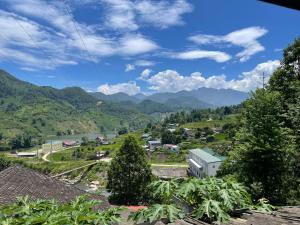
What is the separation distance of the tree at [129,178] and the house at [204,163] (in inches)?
901

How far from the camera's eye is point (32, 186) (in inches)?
658

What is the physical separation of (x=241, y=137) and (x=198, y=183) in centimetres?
896

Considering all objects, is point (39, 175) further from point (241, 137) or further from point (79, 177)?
point (79, 177)

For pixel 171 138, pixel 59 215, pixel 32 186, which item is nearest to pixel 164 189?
pixel 59 215

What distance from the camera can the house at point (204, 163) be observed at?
64.5 metres

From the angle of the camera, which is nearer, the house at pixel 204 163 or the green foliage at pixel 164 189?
the green foliage at pixel 164 189

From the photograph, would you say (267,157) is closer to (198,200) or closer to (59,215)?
(198,200)

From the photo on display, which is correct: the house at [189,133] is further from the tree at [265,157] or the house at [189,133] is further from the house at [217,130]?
the tree at [265,157]

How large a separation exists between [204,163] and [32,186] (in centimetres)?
5263

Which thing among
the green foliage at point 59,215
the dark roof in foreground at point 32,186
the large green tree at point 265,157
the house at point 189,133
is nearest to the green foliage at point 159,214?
the green foliage at point 59,215

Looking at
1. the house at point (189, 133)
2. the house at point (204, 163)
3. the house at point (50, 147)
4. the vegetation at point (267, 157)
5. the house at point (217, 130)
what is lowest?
the house at point (50, 147)

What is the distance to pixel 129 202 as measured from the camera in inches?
1538

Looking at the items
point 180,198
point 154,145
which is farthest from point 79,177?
point 180,198

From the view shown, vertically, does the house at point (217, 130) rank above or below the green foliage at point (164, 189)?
below
